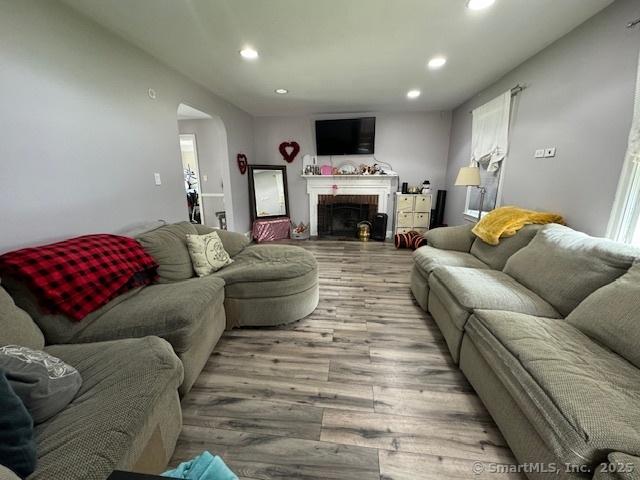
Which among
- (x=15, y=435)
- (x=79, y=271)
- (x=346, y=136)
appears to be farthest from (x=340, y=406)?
(x=346, y=136)

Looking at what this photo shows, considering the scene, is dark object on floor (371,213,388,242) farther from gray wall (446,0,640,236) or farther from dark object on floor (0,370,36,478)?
dark object on floor (0,370,36,478)

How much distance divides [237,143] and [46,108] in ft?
9.90

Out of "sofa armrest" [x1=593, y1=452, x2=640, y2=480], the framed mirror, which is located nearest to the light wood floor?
"sofa armrest" [x1=593, y1=452, x2=640, y2=480]

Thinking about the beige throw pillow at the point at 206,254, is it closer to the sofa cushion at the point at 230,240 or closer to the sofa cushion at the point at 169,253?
the sofa cushion at the point at 169,253

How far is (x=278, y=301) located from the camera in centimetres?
216

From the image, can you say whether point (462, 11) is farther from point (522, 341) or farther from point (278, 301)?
point (278, 301)

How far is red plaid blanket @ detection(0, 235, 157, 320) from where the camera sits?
1305 mm

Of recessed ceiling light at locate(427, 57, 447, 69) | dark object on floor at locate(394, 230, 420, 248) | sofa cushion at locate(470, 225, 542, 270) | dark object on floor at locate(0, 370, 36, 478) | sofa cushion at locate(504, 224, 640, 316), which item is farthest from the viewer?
dark object on floor at locate(394, 230, 420, 248)

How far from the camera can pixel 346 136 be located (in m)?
4.90

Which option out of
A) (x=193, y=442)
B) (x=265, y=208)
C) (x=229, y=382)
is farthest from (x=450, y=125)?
(x=193, y=442)

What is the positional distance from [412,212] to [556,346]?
3825mm

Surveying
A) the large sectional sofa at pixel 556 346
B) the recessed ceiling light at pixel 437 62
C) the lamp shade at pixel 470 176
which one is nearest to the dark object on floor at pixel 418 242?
the lamp shade at pixel 470 176

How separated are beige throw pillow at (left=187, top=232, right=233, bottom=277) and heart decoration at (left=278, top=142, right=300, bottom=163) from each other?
10.9ft

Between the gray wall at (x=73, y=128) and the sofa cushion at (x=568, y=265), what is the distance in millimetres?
3250
